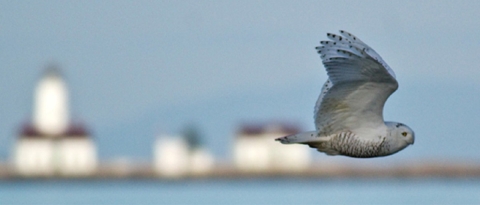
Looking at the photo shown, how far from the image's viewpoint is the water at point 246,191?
275 ft

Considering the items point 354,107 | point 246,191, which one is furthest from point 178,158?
point 354,107

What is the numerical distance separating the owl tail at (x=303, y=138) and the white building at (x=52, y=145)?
286 ft

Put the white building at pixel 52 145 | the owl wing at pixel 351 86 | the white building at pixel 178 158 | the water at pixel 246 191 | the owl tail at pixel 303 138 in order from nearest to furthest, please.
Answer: the owl wing at pixel 351 86, the owl tail at pixel 303 138, the water at pixel 246 191, the white building at pixel 52 145, the white building at pixel 178 158

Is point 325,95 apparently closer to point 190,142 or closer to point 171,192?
point 171,192

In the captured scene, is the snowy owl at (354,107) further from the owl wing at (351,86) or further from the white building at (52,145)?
the white building at (52,145)

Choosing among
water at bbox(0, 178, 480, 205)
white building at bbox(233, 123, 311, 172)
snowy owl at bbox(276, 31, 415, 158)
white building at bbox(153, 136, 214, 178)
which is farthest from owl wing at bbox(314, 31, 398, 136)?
white building at bbox(153, 136, 214, 178)

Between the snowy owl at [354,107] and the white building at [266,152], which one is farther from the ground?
the white building at [266,152]

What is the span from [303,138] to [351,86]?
20.8 inches

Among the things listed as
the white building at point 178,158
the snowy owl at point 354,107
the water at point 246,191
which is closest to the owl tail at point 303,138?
the snowy owl at point 354,107

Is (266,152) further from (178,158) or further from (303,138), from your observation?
(303,138)

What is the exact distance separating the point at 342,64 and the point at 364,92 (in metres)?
0.35

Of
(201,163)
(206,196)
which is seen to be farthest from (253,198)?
(201,163)

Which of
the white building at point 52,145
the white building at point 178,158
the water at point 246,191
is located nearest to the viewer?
the water at point 246,191

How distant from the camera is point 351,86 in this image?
10734mm
